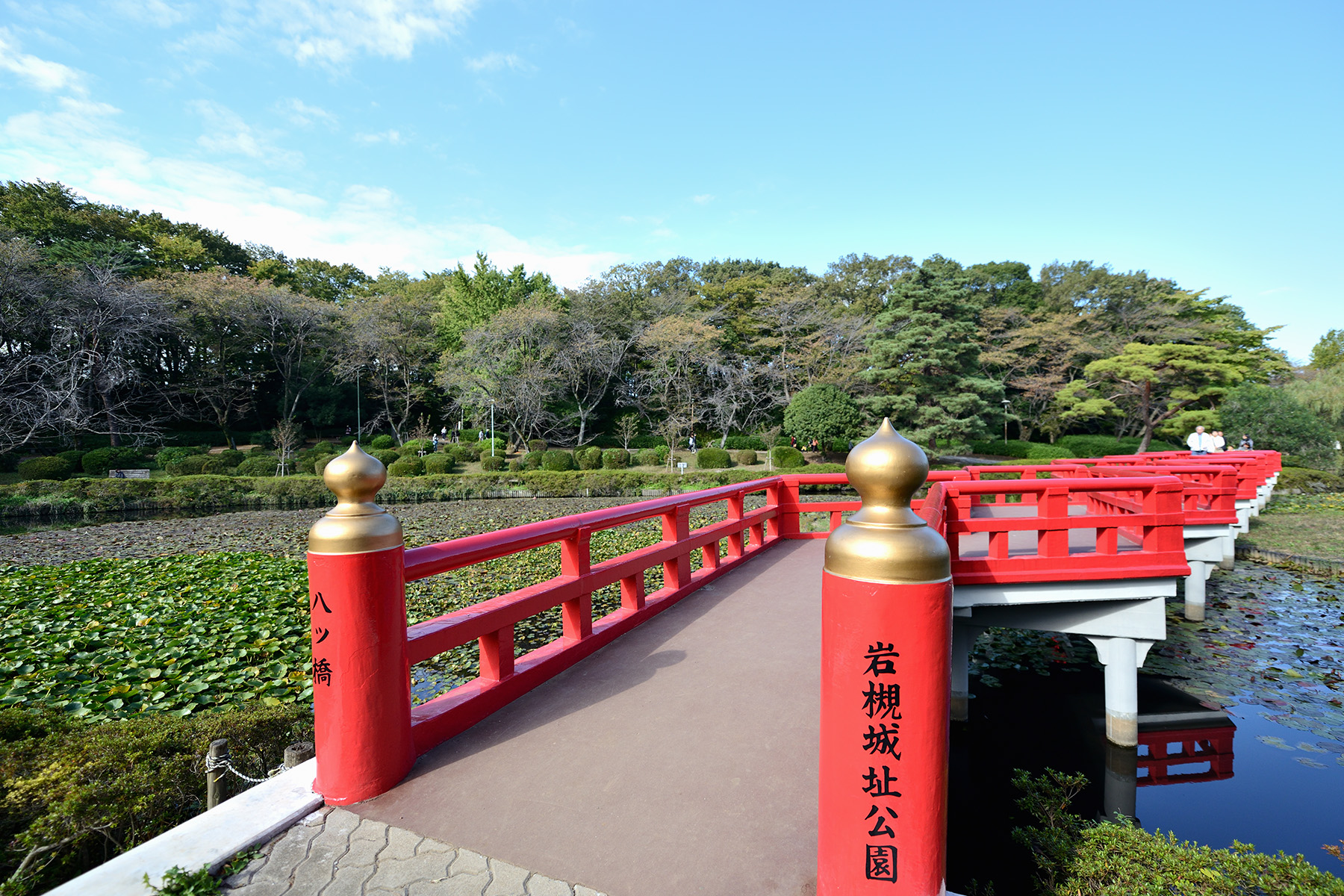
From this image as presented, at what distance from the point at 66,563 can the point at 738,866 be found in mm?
10546

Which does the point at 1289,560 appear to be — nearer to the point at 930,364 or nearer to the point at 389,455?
the point at 930,364

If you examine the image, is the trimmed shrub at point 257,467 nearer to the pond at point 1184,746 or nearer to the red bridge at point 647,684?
the red bridge at point 647,684

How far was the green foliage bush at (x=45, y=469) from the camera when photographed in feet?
70.0

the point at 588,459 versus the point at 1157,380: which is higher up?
the point at 1157,380

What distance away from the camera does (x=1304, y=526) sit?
12.2m

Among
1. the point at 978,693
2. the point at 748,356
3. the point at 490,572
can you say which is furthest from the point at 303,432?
the point at 978,693

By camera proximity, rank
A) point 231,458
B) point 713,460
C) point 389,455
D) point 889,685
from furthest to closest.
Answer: point 389,455, point 231,458, point 713,460, point 889,685

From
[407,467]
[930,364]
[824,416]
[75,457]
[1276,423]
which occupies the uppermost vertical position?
[930,364]

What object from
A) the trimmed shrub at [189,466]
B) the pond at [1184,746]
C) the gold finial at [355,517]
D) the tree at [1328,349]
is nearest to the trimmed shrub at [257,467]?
the trimmed shrub at [189,466]

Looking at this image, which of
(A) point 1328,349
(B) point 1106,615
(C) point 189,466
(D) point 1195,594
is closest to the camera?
(B) point 1106,615

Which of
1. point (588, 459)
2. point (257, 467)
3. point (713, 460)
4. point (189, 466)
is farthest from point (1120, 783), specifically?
point (189, 466)

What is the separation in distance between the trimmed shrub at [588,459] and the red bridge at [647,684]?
66.2ft

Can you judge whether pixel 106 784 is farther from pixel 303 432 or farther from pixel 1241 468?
pixel 303 432

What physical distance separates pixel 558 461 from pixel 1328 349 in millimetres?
53448
